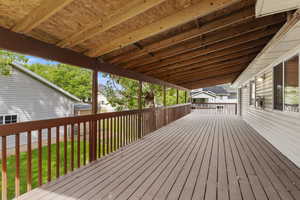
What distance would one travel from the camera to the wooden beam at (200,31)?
3.01 metres

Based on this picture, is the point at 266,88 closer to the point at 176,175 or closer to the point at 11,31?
the point at 176,175

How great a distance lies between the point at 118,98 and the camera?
43.7 ft

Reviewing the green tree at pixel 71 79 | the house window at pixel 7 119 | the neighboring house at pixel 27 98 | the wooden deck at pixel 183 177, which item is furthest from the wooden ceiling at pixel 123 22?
the green tree at pixel 71 79

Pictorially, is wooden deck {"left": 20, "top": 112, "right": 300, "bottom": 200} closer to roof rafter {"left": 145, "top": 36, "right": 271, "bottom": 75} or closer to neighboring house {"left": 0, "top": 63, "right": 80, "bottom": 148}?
roof rafter {"left": 145, "top": 36, "right": 271, "bottom": 75}

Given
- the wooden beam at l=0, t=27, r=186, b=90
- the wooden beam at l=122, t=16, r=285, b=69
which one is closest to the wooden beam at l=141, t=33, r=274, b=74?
the wooden beam at l=122, t=16, r=285, b=69

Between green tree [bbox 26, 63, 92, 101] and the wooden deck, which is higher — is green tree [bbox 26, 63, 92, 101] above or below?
above

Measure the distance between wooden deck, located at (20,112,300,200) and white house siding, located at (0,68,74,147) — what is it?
23.1 ft

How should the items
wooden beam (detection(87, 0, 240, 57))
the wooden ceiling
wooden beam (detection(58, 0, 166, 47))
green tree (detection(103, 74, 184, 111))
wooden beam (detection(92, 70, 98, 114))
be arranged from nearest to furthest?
the wooden ceiling → wooden beam (detection(58, 0, 166, 47)) → wooden beam (detection(87, 0, 240, 57)) → wooden beam (detection(92, 70, 98, 114)) → green tree (detection(103, 74, 184, 111))

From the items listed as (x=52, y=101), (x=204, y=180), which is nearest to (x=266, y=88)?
(x=204, y=180)

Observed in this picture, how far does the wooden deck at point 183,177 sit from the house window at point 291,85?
1.12m

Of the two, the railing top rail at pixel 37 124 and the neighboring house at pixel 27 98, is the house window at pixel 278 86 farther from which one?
the neighboring house at pixel 27 98

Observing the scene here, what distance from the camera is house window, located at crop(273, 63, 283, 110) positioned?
409 cm

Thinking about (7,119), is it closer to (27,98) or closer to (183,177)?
(27,98)

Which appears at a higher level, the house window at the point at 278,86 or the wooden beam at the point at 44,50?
the wooden beam at the point at 44,50
